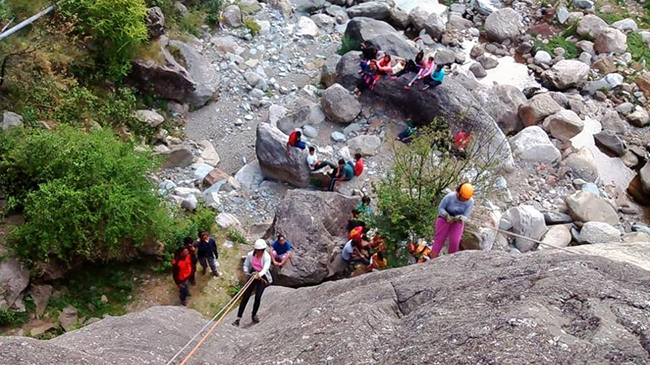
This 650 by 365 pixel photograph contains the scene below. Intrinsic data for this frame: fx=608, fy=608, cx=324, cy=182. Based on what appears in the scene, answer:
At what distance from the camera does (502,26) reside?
25.5 metres

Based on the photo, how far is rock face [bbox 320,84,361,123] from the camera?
64.1ft

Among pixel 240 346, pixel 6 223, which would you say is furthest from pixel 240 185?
pixel 240 346

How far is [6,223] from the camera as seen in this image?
12648 mm

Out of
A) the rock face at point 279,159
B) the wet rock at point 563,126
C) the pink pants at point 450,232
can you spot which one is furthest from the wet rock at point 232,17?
the pink pants at point 450,232

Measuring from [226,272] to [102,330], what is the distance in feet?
19.4

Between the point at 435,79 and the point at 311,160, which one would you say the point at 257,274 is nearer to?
the point at 311,160

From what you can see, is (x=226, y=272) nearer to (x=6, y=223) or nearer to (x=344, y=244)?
(x=344, y=244)

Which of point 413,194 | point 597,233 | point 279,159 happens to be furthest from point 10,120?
point 597,233

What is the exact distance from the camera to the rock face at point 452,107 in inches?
739

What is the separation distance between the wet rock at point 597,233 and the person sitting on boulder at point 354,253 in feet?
22.5

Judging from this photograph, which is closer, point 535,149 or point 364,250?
point 364,250

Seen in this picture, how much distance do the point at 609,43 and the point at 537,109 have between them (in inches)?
275

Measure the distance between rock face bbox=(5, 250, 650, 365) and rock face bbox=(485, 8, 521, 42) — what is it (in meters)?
18.4

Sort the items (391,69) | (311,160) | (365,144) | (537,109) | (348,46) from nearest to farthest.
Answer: (311,160) < (365,144) < (391,69) < (537,109) < (348,46)
